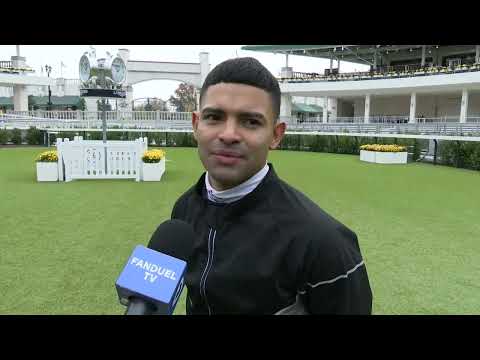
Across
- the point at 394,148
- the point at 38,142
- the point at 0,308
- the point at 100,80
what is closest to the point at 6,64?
the point at 38,142

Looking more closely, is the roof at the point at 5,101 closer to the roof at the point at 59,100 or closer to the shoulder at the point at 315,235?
the roof at the point at 59,100

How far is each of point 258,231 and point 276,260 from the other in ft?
0.40

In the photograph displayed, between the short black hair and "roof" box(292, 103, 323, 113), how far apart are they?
5903 cm

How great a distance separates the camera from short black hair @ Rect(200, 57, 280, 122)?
4.64 ft

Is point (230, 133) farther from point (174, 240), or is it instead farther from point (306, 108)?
point (306, 108)

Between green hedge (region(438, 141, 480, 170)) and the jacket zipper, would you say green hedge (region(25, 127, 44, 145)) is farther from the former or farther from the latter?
the jacket zipper

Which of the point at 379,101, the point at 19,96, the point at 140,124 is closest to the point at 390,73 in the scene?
the point at 379,101

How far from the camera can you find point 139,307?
3.47 feet

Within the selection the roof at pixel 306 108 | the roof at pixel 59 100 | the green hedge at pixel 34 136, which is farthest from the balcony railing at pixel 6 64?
the roof at pixel 306 108

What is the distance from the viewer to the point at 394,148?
20.2 metres

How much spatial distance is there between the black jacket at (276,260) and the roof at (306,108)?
59.1 m

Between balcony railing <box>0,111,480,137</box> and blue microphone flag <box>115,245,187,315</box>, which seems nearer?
blue microphone flag <box>115,245,187,315</box>

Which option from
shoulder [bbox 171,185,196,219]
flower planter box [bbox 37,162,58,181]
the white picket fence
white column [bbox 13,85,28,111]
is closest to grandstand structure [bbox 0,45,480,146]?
white column [bbox 13,85,28,111]

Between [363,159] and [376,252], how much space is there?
16.0 m
